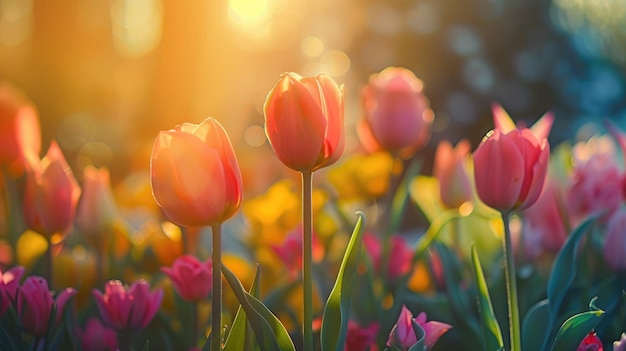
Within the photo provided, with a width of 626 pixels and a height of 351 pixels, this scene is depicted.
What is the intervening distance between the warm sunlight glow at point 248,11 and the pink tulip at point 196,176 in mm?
5721

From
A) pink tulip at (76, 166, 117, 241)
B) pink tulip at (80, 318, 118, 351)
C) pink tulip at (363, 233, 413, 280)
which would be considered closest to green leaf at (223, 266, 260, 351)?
pink tulip at (80, 318, 118, 351)

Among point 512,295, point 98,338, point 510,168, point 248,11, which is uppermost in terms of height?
point 248,11

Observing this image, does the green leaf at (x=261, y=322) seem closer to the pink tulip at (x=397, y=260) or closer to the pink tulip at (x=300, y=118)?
the pink tulip at (x=300, y=118)

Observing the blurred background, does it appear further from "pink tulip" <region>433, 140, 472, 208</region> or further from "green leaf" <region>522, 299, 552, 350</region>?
"green leaf" <region>522, 299, 552, 350</region>

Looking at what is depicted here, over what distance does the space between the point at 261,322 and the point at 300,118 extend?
0.17m

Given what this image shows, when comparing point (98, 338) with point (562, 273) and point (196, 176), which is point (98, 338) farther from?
point (562, 273)

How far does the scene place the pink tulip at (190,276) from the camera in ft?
2.84

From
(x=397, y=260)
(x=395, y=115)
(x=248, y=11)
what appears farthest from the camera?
(x=248, y=11)

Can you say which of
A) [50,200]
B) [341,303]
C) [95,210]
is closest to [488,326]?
[341,303]

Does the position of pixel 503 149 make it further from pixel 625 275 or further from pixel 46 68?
pixel 46 68

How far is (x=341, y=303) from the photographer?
2.35 feet

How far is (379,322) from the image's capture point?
103 centimetres

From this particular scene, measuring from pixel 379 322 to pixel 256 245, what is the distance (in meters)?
0.46

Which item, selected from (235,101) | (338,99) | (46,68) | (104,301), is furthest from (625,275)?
(46,68)
